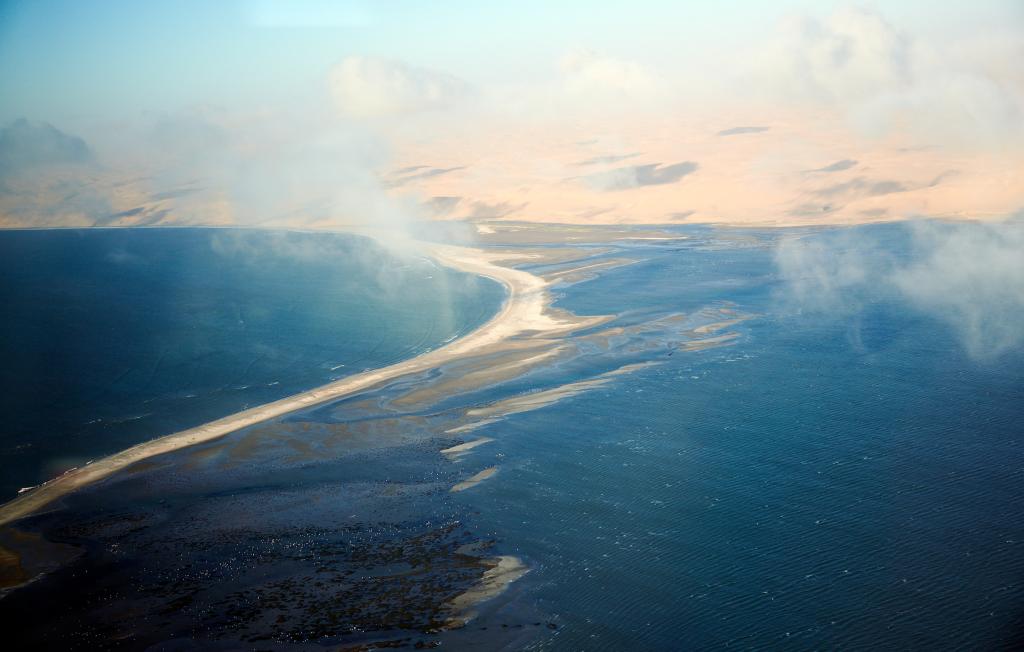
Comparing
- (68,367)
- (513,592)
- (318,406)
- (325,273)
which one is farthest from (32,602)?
(325,273)

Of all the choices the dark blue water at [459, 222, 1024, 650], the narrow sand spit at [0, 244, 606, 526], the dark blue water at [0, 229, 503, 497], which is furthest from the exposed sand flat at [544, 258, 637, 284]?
the dark blue water at [459, 222, 1024, 650]

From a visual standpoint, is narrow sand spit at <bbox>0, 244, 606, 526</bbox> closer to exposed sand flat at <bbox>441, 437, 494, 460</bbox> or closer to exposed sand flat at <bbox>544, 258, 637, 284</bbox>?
exposed sand flat at <bbox>544, 258, 637, 284</bbox>

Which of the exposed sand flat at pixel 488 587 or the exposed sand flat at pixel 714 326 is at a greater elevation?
the exposed sand flat at pixel 714 326

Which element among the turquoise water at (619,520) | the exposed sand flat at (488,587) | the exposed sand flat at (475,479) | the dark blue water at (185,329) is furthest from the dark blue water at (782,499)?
the dark blue water at (185,329)

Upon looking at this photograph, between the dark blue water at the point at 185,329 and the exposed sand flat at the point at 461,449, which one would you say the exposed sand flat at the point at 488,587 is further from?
the dark blue water at the point at 185,329

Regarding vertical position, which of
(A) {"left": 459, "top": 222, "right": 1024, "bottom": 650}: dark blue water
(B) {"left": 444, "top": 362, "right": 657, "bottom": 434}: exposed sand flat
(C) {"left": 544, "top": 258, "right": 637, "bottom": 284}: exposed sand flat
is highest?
(C) {"left": 544, "top": 258, "right": 637, "bottom": 284}: exposed sand flat

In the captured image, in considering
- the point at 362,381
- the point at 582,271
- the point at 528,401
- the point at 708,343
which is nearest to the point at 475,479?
the point at 528,401

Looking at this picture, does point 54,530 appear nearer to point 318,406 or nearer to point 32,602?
point 32,602
